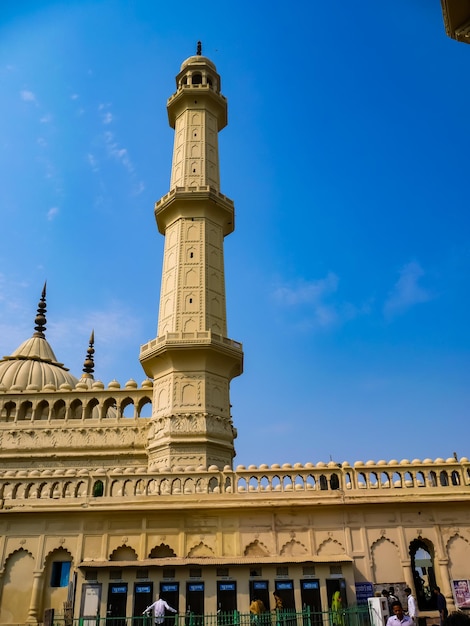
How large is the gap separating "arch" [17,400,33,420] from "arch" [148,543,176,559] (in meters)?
12.3

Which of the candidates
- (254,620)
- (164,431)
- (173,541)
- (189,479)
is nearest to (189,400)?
(164,431)

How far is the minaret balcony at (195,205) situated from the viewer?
2564 cm

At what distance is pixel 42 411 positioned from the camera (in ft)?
83.7

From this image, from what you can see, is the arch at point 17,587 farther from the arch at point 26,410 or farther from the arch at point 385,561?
the arch at point 26,410

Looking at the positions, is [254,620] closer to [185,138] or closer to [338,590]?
[338,590]

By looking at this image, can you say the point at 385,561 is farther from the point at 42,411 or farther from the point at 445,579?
the point at 42,411

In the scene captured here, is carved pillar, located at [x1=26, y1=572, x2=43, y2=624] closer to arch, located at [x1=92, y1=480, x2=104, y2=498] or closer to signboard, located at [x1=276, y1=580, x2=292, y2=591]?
arch, located at [x1=92, y1=480, x2=104, y2=498]

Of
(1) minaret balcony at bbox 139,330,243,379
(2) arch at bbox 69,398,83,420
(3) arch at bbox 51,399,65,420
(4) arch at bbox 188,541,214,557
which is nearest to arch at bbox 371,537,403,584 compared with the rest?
(4) arch at bbox 188,541,214,557

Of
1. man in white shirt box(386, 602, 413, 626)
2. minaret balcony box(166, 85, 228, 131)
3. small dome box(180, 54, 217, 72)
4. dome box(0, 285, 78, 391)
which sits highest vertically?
small dome box(180, 54, 217, 72)

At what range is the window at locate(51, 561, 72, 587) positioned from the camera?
15016mm

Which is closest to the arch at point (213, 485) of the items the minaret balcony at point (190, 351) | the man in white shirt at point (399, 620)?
the minaret balcony at point (190, 351)

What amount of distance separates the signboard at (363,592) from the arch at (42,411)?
16001mm

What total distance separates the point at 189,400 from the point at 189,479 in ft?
18.2

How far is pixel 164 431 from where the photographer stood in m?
21.2
